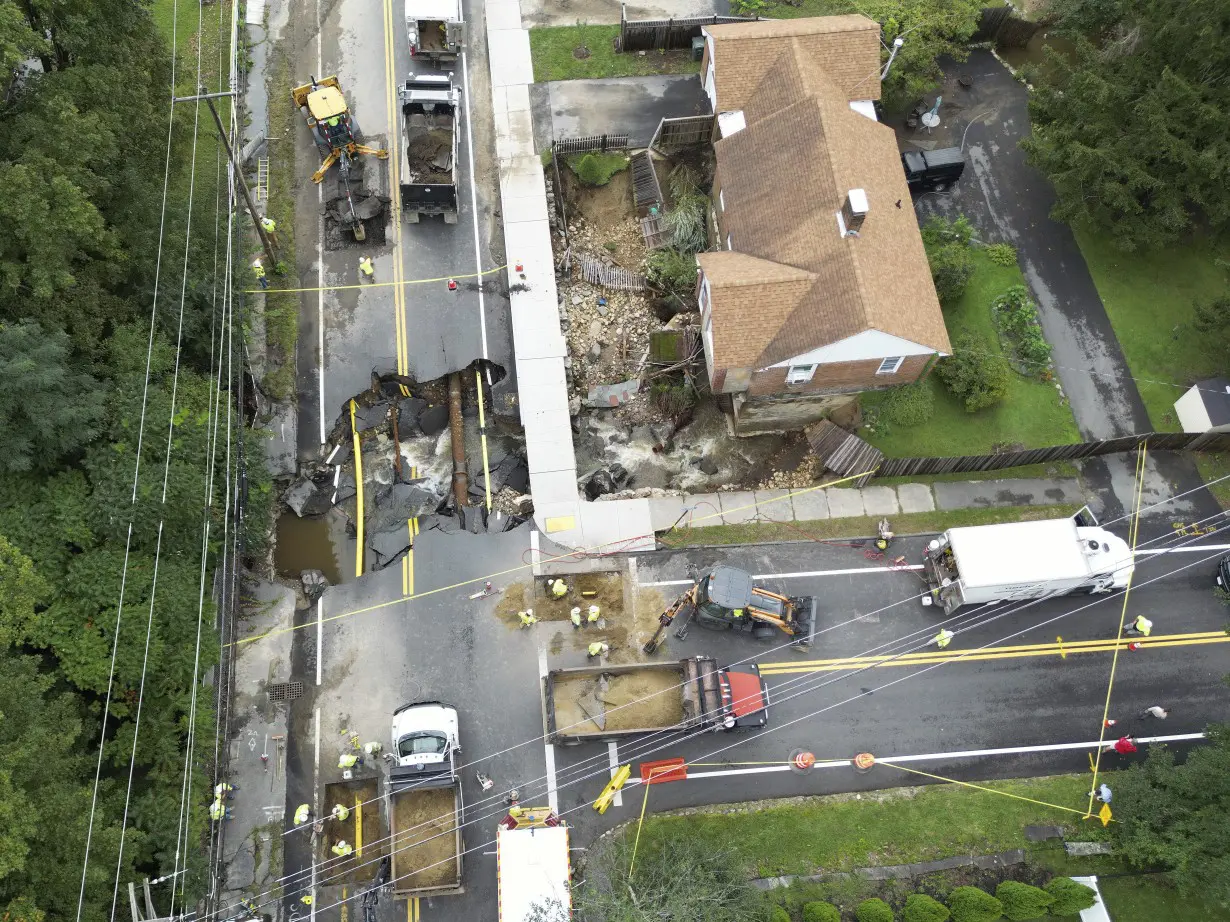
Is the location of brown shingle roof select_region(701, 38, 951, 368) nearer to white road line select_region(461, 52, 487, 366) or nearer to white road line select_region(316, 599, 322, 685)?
white road line select_region(461, 52, 487, 366)

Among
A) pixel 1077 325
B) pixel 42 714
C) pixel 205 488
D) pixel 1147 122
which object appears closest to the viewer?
pixel 42 714

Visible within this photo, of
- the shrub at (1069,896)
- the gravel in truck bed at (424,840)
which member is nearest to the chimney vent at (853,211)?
the shrub at (1069,896)

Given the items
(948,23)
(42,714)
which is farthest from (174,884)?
(948,23)

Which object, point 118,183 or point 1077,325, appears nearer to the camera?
point 118,183

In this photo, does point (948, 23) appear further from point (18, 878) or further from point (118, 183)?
point (18, 878)

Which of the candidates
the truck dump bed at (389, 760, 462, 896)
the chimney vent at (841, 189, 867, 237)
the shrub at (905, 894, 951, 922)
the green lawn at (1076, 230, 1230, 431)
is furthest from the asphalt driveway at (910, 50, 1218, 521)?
the truck dump bed at (389, 760, 462, 896)

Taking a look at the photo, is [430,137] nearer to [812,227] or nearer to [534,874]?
[812,227]

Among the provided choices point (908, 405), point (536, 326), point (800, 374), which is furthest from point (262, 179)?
point (908, 405)

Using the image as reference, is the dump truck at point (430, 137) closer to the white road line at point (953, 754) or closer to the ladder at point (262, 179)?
the ladder at point (262, 179)
